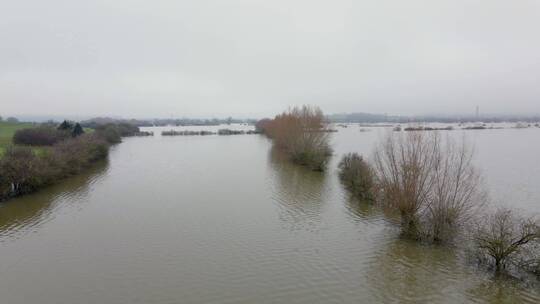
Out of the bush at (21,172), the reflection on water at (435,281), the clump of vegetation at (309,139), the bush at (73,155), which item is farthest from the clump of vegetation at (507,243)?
the bush at (73,155)

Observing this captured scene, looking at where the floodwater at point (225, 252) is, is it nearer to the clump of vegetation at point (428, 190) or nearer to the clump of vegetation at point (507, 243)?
the clump of vegetation at point (507, 243)

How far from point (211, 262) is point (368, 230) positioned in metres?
9.66

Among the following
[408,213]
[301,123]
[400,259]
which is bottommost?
[400,259]

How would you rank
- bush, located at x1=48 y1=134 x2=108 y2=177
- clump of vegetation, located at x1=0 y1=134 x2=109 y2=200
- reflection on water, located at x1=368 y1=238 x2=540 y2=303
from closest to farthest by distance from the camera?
reflection on water, located at x1=368 y1=238 x2=540 y2=303 < clump of vegetation, located at x1=0 y1=134 x2=109 y2=200 < bush, located at x1=48 y1=134 x2=108 y2=177

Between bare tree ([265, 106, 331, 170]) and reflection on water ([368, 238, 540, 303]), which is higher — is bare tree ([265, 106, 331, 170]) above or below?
above

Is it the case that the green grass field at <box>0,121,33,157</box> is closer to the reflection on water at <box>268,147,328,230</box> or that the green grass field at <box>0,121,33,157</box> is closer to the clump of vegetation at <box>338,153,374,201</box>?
the reflection on water at <box>268,147,328,230</box>

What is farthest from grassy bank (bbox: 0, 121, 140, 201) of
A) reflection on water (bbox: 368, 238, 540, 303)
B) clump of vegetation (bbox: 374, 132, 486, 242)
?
clump of vegetation (bbox: 374, 132, 486, 242)

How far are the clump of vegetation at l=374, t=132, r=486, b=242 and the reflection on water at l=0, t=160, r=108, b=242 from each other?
22.1m

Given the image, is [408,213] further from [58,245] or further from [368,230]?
[58,245]

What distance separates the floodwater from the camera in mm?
12444

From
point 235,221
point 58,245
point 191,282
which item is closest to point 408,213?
point 235,221

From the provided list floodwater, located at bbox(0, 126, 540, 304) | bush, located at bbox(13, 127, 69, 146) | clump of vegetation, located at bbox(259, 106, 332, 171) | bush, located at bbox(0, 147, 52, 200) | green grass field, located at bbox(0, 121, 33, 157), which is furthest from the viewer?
bush, located at bbox(13, 127, 69, 146)

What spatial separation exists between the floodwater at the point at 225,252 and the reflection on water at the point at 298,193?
0.64 ft

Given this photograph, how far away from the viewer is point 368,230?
19234 millimetres
